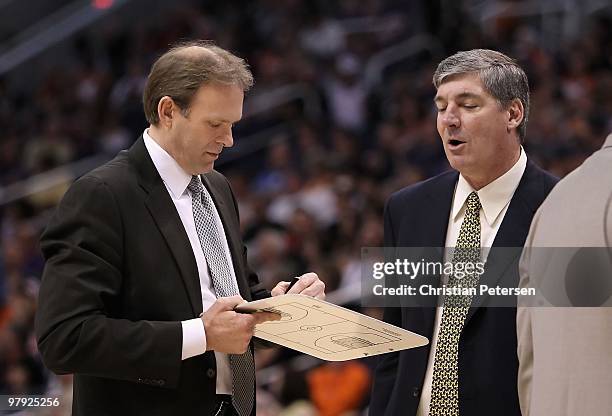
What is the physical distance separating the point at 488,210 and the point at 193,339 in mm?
1009

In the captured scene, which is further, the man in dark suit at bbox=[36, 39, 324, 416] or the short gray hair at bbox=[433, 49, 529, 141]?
the short gray hair at bbox=[433, 49, 529, 141]

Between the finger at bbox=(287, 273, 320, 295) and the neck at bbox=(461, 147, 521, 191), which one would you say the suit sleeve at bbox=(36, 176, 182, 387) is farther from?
the neck at bbox=(461, 147, 521, 191)

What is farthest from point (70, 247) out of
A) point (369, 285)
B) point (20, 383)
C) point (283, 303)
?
point (20, 383)

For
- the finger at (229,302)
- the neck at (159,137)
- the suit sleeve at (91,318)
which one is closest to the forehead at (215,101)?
the neck at (159,137)

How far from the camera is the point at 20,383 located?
240 inches

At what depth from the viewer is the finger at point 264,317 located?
2.66m

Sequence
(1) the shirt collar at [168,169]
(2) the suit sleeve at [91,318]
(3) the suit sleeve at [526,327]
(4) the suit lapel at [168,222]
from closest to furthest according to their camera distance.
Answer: (3) the suit sleeve at [526,327] → (2) the suit sleeve at [91,318] → (4) the suit lapel at [168,222] → (1) the shirt collar at [168,169]

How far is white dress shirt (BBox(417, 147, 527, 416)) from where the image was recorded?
10.1 ft

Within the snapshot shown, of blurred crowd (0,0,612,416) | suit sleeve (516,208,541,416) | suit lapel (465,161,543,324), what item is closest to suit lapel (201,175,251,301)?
suit lapel (465,161,543,324)

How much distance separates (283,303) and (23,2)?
10862 millimetres

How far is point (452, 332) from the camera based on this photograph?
305cm

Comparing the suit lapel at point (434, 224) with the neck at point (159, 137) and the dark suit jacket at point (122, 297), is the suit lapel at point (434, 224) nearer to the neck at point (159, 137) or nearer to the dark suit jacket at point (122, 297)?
the dark suit jacket at point (122, 297)

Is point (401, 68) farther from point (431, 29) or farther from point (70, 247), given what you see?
point (70, 247)

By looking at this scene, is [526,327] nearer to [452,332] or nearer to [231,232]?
[452,332]
